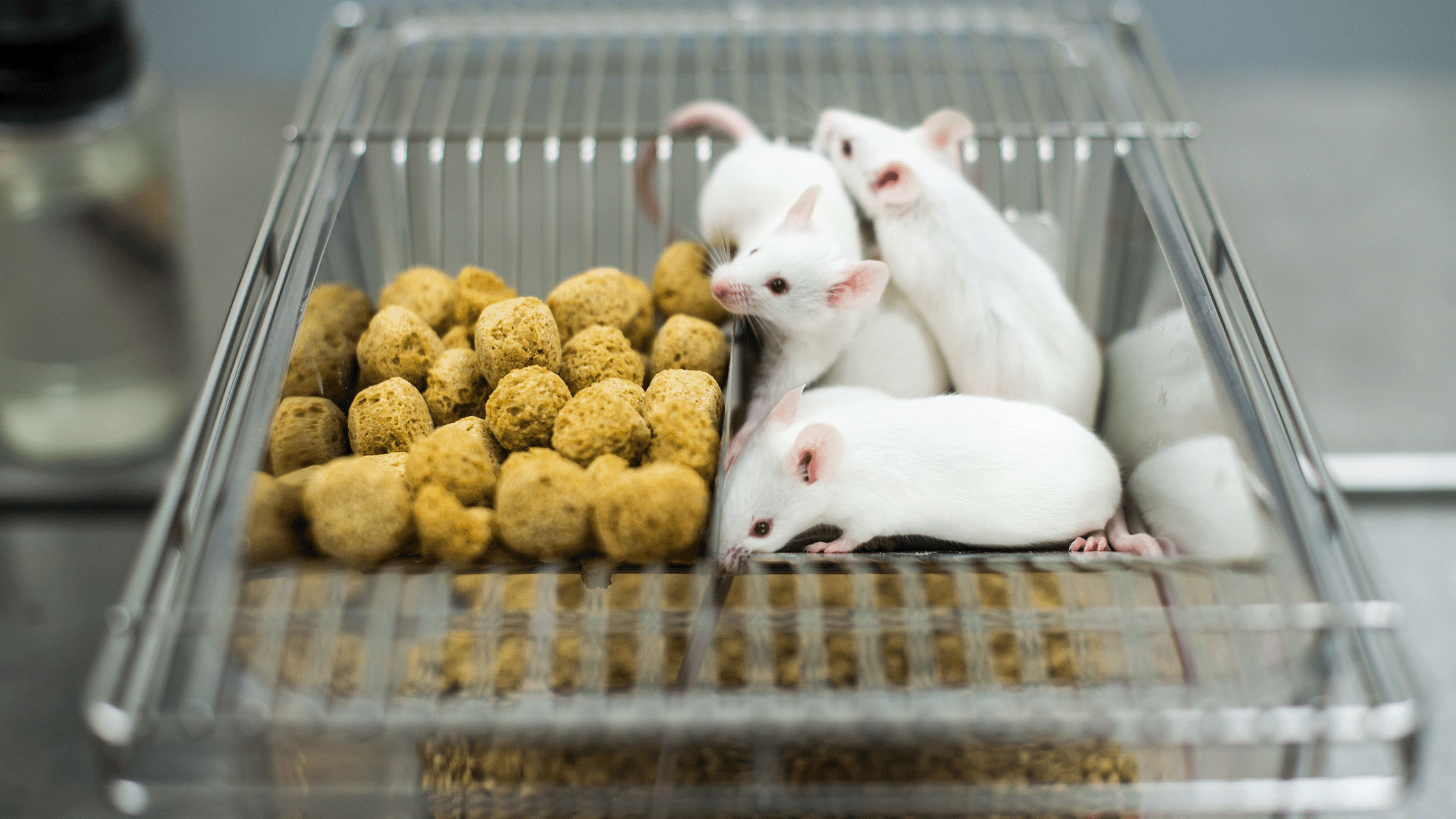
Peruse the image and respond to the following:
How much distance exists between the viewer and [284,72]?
1.44m

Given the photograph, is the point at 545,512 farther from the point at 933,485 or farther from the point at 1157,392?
the point at 1157,392

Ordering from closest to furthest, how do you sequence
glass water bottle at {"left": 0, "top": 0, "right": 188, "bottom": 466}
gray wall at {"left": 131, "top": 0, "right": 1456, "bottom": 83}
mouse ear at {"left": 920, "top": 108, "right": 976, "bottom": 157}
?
1. mouse ear at {"left": 920, "top": 108, "right": 976, "bottom": 157}
2. glass water bottle at {"left": 0, "top": 0, "right": 188, "bottom": 466}
3. gray wall at {"left": 131, "top": 0, "right": 1456, "bottom": 83}

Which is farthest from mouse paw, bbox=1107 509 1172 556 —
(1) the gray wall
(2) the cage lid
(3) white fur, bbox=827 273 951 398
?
(1) the gray wall

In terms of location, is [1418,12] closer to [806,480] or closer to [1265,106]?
[1265,106]

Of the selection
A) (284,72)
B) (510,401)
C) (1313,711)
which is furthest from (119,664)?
(284,72)

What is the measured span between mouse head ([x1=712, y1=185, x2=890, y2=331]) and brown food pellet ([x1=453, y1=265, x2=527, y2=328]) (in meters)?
0.14

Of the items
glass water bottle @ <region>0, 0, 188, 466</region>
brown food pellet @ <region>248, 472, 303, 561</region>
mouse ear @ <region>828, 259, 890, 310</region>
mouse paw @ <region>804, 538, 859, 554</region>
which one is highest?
mouse ear @ <region>828, 259, 890, 310</region>

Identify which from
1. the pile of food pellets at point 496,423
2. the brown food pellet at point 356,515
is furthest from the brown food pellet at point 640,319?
the brown food pellet at point 356,515

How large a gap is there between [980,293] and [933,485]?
15 centimetres

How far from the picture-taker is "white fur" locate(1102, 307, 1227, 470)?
23.5 inches

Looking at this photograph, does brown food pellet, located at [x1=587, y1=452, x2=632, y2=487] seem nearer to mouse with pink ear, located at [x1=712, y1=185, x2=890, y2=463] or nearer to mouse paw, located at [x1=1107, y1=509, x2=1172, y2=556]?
mouse with pink ear, located at [x1=712, y1=185, x2=890, y2=463]

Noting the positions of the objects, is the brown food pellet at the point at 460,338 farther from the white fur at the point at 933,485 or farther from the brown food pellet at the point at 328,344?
the white fur at the point at 933,485

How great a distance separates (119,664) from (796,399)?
366 millimetres

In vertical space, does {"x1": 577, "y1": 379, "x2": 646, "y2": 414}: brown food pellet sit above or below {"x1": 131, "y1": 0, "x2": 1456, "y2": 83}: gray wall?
above
